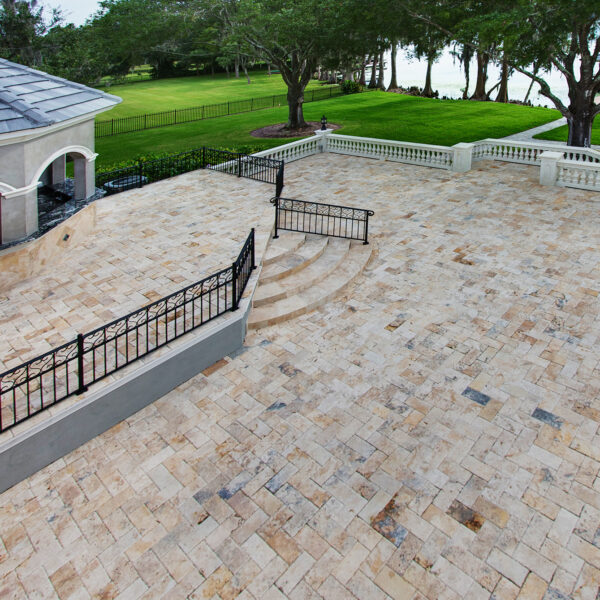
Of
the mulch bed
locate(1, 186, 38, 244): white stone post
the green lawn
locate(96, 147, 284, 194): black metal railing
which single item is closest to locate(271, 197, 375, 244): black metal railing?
locate(96, 147, 284, 194): black metal railing

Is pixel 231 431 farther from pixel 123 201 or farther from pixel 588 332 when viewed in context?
pixel 123 201

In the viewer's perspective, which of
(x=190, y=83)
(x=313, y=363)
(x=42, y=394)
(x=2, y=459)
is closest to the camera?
(x=2, y=459)

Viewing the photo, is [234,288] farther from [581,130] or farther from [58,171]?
[581,130]

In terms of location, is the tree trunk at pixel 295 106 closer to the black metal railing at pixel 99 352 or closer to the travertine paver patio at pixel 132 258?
the travertine paver patio at pixel 132 258

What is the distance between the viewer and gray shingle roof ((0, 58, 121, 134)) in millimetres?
11453

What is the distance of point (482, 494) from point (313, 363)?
4.27 meters

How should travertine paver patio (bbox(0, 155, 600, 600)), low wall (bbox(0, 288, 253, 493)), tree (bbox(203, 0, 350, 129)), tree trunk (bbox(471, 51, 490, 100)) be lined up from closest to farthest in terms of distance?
travertine paver patio (bbox(0, 155, 600, 600)) < low wall (bbox(0, 288, 253, 493)) < tree (bbox(203, 0, 350, 129)) < tree trunk (bbox(471, 51, 490, 100))

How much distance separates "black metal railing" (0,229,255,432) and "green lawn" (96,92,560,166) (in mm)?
17793

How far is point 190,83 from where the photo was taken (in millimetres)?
68250

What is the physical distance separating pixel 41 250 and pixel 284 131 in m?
23.1

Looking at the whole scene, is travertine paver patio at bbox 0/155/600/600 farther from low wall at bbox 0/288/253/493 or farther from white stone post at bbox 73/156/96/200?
white stone post at bbox 73/156/96/200

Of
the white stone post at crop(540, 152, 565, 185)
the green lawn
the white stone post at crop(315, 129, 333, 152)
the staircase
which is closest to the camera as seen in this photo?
the staircase

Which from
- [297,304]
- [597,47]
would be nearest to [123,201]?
[297,304]

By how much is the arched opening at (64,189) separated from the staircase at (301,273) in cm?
567
